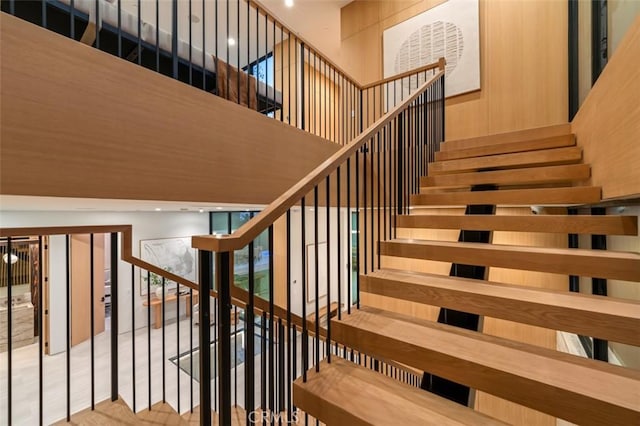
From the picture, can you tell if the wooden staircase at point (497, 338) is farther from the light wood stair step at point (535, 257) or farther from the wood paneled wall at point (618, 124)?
the wood paneled wall at point (618, 124)

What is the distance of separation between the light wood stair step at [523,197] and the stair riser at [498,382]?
4.63 feet

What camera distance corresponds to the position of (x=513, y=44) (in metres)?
3.78

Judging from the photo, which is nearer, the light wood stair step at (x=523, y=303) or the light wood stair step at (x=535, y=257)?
the light wood stair step at (x=523, y=303)

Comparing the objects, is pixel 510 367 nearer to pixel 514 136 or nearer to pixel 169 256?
pixel 514 136

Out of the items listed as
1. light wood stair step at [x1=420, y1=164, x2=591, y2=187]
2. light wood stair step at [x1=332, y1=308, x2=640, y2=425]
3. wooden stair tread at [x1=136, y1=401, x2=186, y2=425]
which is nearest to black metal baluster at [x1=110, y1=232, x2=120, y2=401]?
wooden stair tread at [x1=136, y1=401, x2=186, y2=425]

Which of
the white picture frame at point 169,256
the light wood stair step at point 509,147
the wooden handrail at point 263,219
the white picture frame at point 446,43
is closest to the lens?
the wooden handrail at point 263,219

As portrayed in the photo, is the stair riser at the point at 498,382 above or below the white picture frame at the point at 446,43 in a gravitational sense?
below

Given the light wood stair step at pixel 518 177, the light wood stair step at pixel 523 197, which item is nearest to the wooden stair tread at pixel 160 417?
the light wood stair step at pixel 523 197

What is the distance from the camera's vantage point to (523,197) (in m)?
2.19

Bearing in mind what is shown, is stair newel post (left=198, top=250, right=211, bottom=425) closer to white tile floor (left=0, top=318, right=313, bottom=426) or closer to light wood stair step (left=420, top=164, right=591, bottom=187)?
light wood stair step (left=420, top=164, right=591, bottom=187)

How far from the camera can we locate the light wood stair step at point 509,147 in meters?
2.55

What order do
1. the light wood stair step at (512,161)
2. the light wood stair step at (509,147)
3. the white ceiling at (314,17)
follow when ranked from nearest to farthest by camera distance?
the light wood stair step at (512,161) < the light wood stair step at (509,147) < the white ceiling at (314,17)

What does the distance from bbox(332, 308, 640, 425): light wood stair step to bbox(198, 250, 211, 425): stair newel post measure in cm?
78

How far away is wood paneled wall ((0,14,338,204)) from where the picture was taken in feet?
4.00
